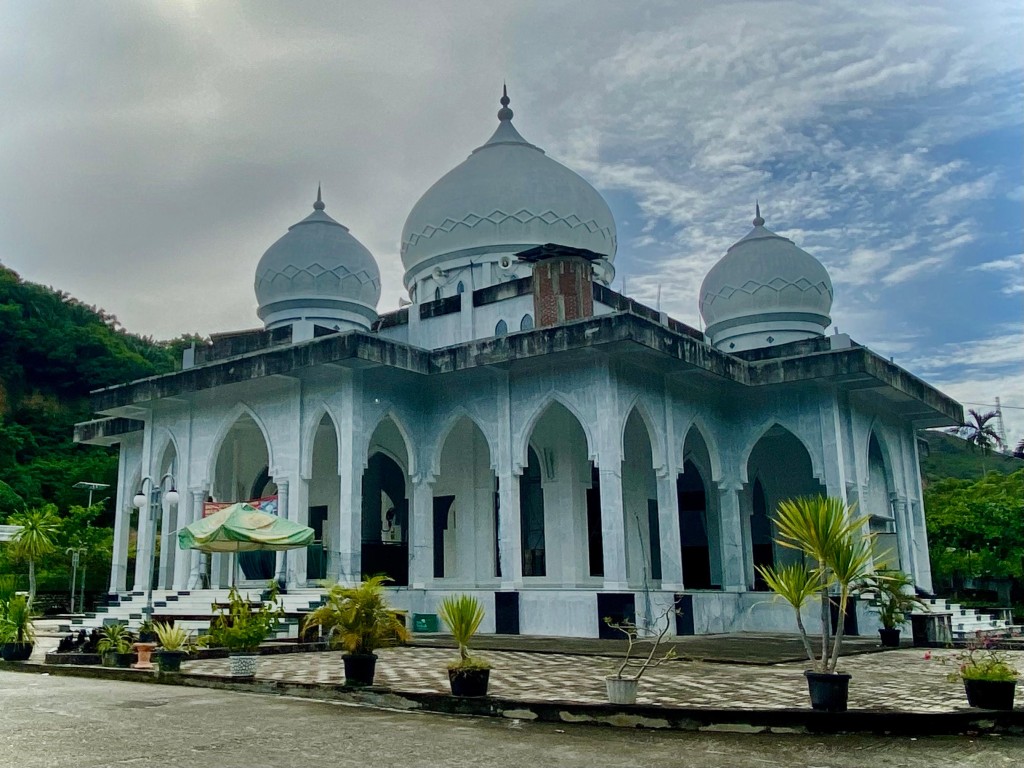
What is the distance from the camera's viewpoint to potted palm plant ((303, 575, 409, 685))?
10070mm

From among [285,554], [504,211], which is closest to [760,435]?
[504,211]

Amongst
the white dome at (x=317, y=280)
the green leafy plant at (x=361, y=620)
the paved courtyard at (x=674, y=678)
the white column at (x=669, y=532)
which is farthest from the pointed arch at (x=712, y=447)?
the green leafy plant at (x=361, y=620)

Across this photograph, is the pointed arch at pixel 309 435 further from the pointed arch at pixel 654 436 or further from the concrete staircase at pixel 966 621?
the concrete staircase at pixel 966 621

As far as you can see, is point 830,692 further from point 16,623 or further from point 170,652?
point 16,623

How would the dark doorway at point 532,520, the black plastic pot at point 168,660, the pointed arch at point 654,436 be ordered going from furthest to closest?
the dark doorway at point 532,520 < the pointed arch at point 654,436 < the black plastic pot at point 168,660

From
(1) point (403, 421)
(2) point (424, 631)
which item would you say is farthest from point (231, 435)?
(2) point (424, 631)

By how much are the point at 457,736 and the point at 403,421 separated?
49.1ft

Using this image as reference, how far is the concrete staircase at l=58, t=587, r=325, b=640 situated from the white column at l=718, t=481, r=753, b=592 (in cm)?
917

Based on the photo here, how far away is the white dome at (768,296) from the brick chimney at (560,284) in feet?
26.9

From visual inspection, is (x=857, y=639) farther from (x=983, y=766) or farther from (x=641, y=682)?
(x=983, y=766)

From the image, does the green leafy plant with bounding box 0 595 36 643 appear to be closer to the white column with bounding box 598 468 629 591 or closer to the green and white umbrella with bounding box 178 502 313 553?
the green and white umbrella with bounding box 178 502 313 553

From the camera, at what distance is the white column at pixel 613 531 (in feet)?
61.2

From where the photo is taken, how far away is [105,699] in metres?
9.87

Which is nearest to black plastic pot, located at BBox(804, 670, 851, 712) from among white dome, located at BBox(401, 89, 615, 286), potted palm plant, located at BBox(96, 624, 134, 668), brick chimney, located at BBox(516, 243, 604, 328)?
potted palm plant, located at BBox(96, 624, 134, 668)
